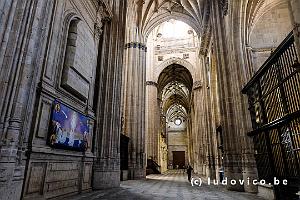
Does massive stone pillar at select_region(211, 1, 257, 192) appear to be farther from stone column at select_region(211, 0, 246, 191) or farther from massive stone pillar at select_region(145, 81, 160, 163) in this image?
massive stone pillar at select_region(145, 81, 160, 163)

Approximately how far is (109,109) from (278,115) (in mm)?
6748

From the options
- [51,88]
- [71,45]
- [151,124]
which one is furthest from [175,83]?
[51,88]

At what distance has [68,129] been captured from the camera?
673cm

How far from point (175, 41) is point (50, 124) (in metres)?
25.8

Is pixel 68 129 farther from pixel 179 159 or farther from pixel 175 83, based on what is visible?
pixel 179 159

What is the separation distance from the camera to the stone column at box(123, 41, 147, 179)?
15.2 metres

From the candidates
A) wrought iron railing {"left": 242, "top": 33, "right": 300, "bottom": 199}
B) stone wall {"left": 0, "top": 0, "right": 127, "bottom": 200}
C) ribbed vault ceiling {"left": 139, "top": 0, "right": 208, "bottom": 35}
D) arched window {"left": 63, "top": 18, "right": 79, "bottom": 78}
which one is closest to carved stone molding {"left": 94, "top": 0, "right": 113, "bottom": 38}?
stone wall {"left": 0, "top": 0, "right": 127, "bottom": 200}

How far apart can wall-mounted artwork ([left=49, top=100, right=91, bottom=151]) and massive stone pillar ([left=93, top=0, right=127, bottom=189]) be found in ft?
3.49

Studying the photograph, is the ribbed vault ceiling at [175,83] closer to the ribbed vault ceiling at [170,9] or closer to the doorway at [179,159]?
the ribbed vault ceiling at [170,9]

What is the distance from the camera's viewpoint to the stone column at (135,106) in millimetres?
15219

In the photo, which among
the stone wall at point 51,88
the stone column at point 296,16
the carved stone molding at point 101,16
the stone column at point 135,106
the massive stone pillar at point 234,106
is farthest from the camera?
the stone column at point 135,106

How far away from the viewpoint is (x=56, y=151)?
19.9ft

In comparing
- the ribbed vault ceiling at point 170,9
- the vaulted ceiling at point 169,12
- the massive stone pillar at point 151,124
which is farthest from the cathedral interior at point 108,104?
the massive stone pillar at point 151,124

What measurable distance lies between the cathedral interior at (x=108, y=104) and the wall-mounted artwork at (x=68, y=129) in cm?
3
